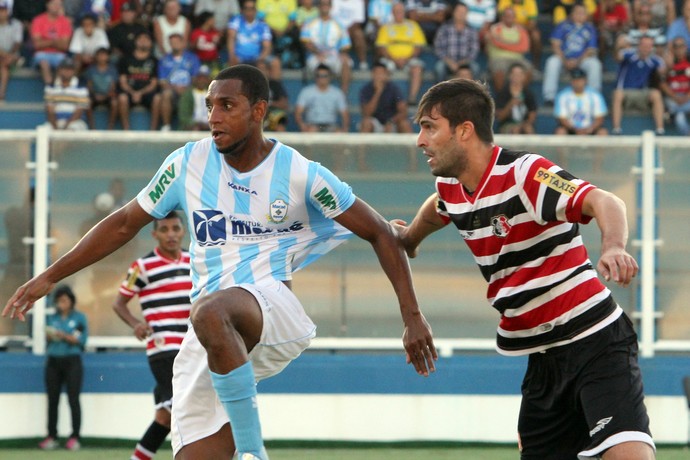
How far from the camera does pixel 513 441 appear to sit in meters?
11.6

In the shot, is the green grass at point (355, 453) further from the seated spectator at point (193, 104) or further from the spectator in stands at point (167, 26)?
the spectator in stands at point (167, 26)

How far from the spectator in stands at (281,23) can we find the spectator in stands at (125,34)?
1.78 metres

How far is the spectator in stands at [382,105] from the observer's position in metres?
15.0

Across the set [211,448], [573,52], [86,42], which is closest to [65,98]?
[86,42]

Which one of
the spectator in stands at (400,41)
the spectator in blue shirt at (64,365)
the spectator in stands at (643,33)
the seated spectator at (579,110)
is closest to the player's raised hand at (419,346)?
the spectator in blue shirt at (64,365)

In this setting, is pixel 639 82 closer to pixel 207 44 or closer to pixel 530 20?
pixel 530 20

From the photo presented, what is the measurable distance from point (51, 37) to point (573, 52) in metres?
7.29

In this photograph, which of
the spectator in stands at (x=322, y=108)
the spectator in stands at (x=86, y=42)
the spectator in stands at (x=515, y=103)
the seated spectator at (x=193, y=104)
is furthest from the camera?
the spectator in stands at (x=86, y=42)

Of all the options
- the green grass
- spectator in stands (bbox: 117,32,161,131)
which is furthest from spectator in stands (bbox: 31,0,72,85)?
the green grass

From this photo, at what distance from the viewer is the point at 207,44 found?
16.4m

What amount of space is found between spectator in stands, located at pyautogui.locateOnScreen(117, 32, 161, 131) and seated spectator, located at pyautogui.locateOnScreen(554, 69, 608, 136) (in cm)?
521

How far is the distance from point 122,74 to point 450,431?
6.91 metres

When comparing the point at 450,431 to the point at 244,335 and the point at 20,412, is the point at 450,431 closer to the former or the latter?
the point at 20,412

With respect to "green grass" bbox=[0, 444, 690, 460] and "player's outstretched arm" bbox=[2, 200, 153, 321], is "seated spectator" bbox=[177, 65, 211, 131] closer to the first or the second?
"green grass" bbox=[0, 444, 690, 460]
